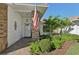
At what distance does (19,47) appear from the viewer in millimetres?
11359

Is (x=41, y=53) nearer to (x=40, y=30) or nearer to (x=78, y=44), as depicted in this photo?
(x=40, y=30)

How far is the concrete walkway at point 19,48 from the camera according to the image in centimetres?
1050

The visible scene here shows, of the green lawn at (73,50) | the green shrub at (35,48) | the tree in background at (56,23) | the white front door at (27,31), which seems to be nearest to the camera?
the green lawn at (73,50)

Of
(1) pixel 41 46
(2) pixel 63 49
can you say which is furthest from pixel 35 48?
(2) pixel 63 49

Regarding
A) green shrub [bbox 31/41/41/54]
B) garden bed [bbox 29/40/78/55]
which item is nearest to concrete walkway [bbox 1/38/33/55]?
green shrub [bbox 31/41/41/54]

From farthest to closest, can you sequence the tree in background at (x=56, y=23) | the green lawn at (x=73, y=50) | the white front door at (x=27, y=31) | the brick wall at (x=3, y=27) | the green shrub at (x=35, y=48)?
1. the white front door at (x=27, y=31)
2. the tree in background at (x=56, y=23)
3. the brick wall at (x=3, y=27)
4. the green shrub at (x=35, y=48)
5. the green lawn at (x=73, y=50)

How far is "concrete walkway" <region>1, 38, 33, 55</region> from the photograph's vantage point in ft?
34.5

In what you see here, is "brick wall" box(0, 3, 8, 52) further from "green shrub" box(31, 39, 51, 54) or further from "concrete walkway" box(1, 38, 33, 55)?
"green shrub" box(31, 39, 51, 54)

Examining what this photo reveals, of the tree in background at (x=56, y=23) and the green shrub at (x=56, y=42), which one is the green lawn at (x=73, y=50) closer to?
the green shrub at (x=56, y=42)

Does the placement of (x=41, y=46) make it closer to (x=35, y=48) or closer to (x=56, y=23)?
(x=35, y=48)

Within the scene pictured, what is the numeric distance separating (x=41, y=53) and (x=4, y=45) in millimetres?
1746

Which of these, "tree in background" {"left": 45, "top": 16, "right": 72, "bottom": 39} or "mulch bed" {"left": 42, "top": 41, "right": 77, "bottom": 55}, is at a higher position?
"tree in background" {"left": 45, "top": 16, "right": 72, "bottom": 39}

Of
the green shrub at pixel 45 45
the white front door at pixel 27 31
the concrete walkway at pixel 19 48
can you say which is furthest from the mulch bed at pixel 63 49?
the white front door at pixel 27 31
